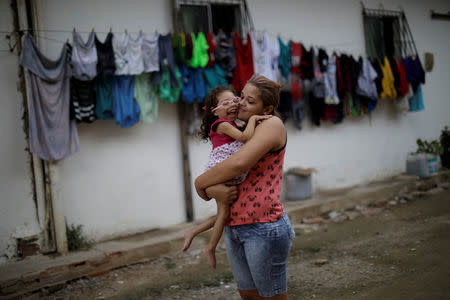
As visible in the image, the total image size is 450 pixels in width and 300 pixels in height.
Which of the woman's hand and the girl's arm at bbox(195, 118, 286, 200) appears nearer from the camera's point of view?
the girl's arm at bbox(195, 118, 286, 200)

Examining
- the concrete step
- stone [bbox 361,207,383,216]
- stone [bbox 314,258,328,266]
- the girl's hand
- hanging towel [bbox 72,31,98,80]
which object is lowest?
stone [bbox 314,258,328,266]

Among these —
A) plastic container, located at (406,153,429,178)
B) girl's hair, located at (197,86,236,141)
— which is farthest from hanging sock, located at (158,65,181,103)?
plastic container, located at (406,153,429,178)

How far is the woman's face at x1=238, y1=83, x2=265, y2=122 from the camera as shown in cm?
211

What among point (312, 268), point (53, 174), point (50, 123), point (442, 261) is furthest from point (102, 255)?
point (442, 261)

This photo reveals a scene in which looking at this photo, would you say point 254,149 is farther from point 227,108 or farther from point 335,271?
point 335,271

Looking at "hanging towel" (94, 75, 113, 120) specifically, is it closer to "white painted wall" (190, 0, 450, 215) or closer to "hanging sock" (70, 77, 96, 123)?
"hanging sock" (70, 77, 96, 123)

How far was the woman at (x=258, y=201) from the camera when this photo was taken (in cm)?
199

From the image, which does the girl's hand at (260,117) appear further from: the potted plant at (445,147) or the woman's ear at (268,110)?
the potted plant at (445,147)

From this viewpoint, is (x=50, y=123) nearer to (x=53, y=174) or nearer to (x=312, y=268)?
(x=53, y=174)

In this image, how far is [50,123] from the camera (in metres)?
4.62

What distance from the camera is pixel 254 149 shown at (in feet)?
6.39

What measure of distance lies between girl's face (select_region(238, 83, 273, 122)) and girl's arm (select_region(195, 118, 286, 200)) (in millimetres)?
130

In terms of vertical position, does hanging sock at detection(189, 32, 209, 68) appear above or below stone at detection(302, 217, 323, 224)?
above

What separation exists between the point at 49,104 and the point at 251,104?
3.22m
